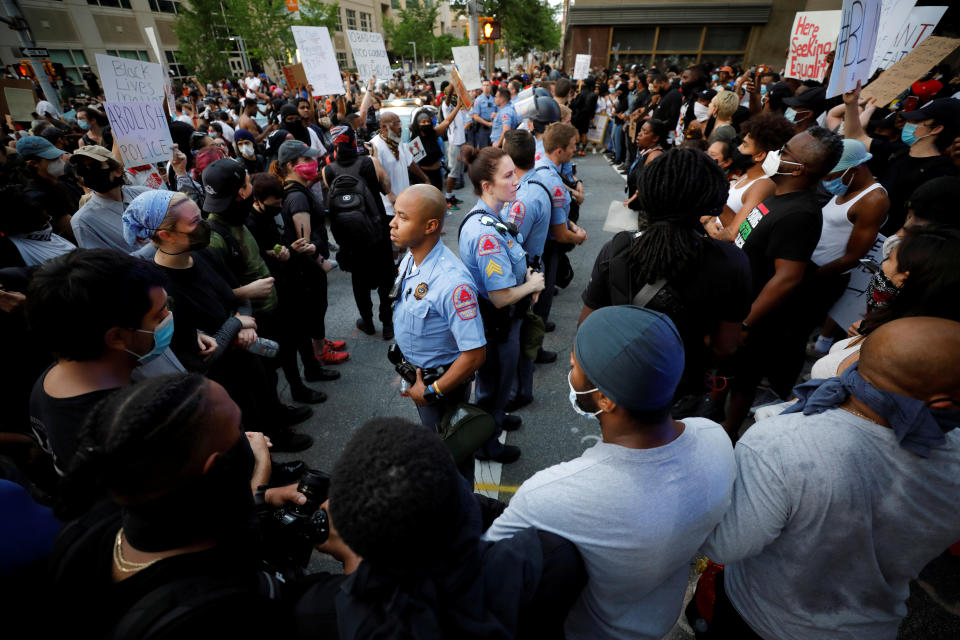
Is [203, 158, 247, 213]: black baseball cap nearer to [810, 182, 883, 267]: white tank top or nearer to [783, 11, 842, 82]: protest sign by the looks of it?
[810, 182, 883, 267]: white tank top

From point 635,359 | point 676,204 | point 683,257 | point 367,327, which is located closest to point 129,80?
point 367,327

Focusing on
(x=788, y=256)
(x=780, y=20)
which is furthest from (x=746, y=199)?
(x=780, y=20)

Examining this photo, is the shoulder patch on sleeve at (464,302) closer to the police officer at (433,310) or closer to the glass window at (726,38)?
the police officer at (433,310)

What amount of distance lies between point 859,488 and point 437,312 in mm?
1852

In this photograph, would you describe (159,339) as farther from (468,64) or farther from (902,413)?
(468,64)

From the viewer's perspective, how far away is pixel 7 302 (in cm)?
253

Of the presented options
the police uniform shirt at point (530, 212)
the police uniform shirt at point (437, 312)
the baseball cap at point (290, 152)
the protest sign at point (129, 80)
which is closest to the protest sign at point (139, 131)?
the protest sign at point (129, 80)

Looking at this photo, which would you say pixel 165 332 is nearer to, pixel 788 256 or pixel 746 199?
pixel 788 256

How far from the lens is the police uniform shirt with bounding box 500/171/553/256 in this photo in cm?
351

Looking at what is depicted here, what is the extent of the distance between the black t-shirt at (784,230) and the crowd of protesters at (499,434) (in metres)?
0.01

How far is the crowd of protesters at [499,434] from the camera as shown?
1.03m

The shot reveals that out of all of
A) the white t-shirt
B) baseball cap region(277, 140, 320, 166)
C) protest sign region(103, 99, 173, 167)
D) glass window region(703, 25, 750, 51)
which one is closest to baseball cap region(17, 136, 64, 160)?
protest sign region(103, 99, 173, 167)

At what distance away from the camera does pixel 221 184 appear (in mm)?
3115

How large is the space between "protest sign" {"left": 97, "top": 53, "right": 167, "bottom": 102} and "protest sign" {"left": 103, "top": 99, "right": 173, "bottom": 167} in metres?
0.17
